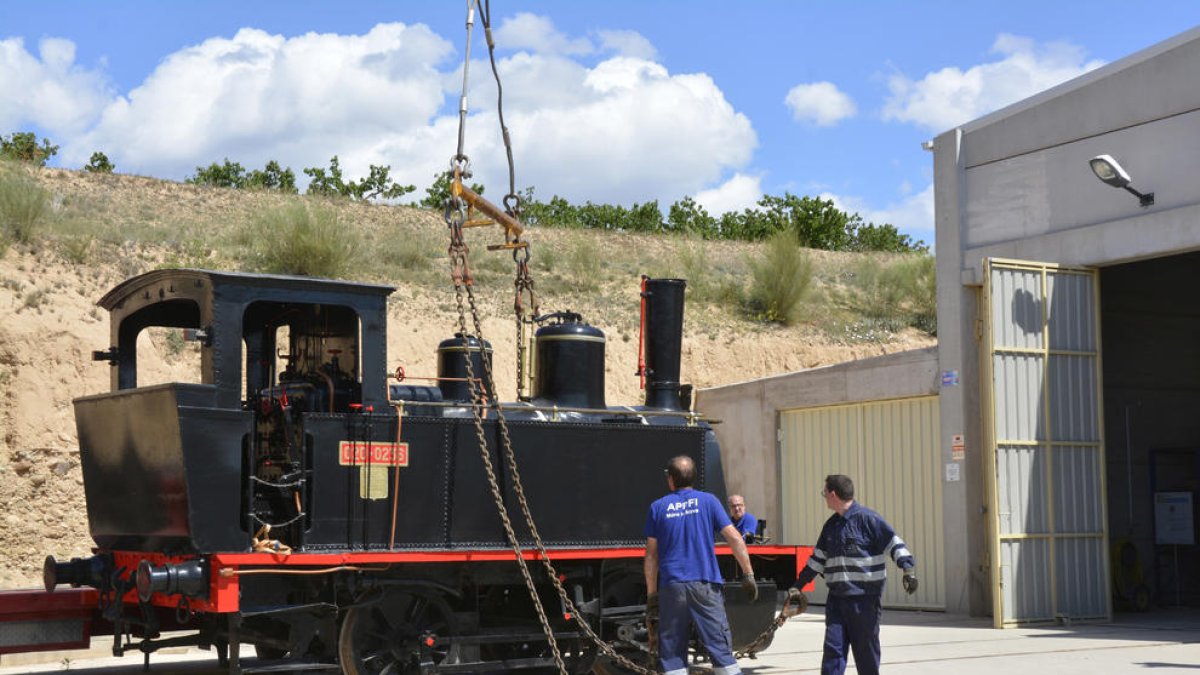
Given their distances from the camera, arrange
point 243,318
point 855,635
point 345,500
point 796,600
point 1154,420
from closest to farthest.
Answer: point 855,635 < point 796,600 < point 345,500 < point 243,318 < point 1154,420

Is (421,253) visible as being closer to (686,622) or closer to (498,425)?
(498,425)

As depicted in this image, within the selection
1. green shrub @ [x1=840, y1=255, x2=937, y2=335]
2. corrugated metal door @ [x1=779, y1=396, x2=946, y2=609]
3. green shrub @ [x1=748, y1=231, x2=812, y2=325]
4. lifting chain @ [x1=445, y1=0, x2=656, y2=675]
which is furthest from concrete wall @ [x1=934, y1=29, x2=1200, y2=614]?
green shrub @ [x1=840, y1=255, x2=937, y2=335]

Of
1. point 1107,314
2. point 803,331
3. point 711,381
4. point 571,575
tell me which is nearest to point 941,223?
point 1107,314

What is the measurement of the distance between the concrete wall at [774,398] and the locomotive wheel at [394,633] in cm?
934

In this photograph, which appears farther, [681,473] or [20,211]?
[20,211]

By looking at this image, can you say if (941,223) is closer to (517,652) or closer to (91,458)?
(517,652)

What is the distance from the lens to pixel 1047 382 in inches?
634

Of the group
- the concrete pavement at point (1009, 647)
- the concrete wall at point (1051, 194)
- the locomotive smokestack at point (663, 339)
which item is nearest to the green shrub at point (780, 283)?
the concrete wall at point (1051, 194)

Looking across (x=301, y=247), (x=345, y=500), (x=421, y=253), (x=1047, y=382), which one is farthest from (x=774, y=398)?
(x=421, y=253)

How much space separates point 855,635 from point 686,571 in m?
1.20

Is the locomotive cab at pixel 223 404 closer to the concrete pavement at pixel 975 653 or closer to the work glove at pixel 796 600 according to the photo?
the concrete pavement at pixel 975 653

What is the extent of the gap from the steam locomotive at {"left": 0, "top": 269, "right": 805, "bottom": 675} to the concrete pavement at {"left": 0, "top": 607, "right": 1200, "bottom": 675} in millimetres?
1698

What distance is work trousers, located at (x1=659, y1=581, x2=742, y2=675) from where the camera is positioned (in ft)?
28.2

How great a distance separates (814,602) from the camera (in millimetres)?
19984
